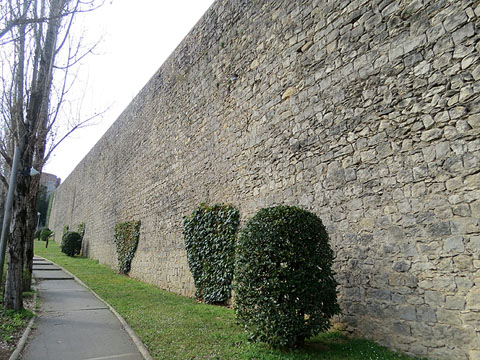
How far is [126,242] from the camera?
13.1 m

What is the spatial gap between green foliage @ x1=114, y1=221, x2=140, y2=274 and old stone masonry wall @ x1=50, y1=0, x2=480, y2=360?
4.58 metres

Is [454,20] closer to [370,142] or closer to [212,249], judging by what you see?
[370,142]

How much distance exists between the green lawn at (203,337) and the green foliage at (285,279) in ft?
0.82

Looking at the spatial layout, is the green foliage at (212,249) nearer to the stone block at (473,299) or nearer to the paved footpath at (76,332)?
the paved footpath at (76,332)

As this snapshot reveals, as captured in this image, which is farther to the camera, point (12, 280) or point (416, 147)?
point (12, 280)

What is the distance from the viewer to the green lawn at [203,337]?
12.2ft

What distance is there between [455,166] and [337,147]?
159 cm

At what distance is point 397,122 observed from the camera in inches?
158

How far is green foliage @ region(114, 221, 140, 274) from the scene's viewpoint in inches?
486

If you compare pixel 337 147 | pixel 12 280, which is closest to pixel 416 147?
pixel 337 147

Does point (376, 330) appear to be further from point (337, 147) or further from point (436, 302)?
point (337, 147)

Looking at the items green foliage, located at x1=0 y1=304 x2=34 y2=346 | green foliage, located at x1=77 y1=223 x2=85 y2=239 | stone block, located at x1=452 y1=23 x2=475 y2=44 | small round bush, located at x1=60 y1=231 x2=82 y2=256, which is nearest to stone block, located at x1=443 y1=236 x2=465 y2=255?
stone block, located at x1=452 y1=23 x2=475 y2=44

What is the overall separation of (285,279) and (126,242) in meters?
10.6

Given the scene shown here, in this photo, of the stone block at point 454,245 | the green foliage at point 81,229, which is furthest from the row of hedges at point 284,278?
the green foliage at point 81,229
